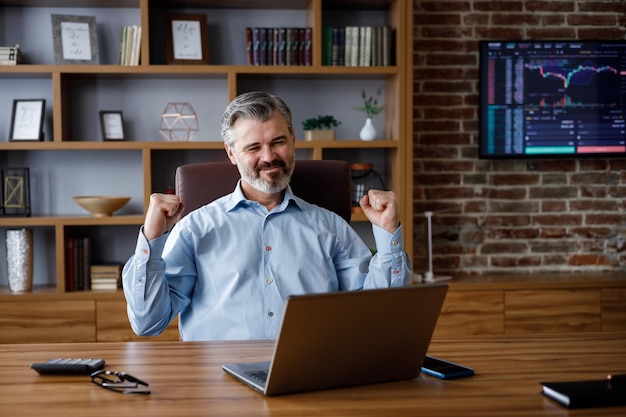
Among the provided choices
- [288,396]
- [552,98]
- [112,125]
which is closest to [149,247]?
[288,396]

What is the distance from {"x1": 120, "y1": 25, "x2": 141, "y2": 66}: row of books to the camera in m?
3.59

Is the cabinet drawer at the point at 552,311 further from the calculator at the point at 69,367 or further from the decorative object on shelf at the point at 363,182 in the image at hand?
the calculator at the point at 69,367

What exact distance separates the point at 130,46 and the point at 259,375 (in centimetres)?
261

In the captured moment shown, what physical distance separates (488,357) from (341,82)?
2.61 metres

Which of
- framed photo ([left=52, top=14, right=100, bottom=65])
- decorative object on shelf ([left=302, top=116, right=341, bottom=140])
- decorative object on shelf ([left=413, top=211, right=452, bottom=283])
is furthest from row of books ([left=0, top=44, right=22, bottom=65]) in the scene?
decorative object on shelf ([left=413, top=211, right=452, bottom=283])

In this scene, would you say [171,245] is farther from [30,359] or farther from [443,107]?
[443,107]

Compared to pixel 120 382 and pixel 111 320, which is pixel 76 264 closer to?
pixel 111 320

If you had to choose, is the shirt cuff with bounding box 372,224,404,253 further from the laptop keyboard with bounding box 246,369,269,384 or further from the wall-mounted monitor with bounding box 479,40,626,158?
the wall-mounted monitor with bounding box 479,40,626,158

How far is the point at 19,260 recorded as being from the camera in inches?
141

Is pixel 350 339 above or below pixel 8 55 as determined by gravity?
below

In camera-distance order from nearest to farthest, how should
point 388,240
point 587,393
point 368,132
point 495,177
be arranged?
point 587,393 → point 388,240 → point 368,132 → point 495,177

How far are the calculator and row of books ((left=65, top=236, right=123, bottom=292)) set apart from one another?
7.42 ft

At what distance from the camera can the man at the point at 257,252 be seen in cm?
207

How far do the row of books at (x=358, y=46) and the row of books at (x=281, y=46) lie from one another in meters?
0.10
